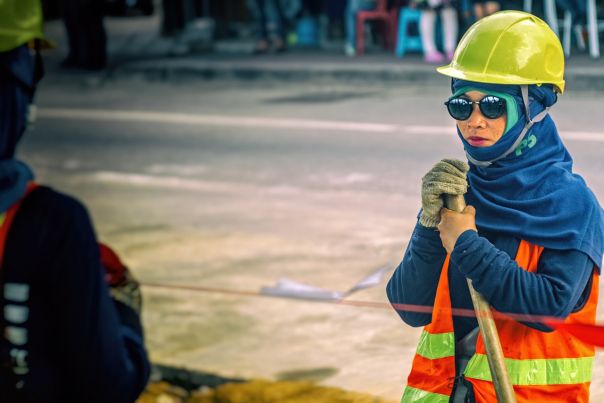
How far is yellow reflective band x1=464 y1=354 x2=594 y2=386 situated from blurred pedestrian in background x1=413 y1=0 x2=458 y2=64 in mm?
11170

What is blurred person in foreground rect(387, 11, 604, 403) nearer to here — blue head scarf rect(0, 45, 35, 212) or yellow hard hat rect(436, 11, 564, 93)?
yellow hard hat rect(436, 11, 564, 93)

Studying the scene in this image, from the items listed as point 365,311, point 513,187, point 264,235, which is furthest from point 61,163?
point 513,187

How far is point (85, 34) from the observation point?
15.9 metres

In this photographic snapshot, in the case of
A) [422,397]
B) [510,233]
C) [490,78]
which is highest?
[490,78]

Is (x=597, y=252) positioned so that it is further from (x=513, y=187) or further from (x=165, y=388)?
(x=165, y=388)

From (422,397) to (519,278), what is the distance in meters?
0.38

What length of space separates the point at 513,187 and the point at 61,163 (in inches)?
320

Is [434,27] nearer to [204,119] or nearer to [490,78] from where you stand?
[204,119]

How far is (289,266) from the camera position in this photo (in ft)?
21.7

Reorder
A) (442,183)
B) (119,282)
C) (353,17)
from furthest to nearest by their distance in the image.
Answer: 1. (353,17)
2. (442,183)
3. (119,282)

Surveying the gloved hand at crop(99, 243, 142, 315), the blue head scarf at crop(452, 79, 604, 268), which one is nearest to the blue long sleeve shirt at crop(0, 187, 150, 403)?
the gloved hand at crop(99, 243, 142, 315)

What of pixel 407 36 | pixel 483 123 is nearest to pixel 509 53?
pixel 483 123

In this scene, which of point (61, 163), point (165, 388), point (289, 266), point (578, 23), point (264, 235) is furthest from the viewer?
point (578, 23)

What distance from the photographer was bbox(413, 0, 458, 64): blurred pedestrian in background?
13.6 m
